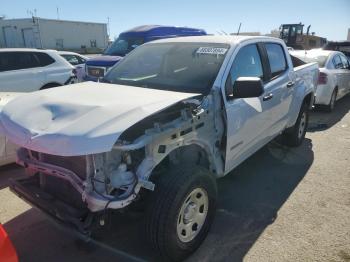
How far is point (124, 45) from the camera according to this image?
10102mm

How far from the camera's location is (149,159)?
Result: 2.70 meters

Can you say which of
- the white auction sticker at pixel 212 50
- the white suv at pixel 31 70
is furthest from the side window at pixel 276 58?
the white suv at pixel 31 70

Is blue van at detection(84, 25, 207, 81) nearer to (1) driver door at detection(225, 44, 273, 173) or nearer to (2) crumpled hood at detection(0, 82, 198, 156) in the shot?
(1) driver door at detection(225, 44, 273, 173)

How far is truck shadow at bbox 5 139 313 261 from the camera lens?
3.17m

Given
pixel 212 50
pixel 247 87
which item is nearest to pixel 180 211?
pixel 247 87

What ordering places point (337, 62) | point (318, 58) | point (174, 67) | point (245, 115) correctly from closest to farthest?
point (245, 115) → point (174, 67) → point (318, 58) → point (337, 62)

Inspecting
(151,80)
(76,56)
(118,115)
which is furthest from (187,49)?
(76,56)

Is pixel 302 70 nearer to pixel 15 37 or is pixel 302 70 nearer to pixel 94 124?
pixel 94 124

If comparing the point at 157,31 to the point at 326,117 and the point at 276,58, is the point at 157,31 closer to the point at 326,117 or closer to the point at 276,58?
the point at 326,117

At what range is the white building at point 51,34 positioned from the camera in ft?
141

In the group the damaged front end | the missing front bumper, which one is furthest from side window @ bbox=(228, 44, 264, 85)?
the missing front bumper

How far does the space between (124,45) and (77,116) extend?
25.7 ft

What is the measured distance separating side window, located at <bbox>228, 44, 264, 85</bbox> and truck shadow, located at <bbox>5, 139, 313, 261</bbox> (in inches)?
56.3

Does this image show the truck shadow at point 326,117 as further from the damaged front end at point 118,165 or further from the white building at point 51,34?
the white building at point 51,34
